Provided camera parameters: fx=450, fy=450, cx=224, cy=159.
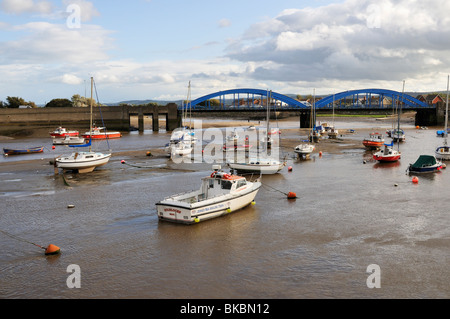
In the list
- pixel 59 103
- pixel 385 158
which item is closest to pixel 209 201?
pixel 385 158

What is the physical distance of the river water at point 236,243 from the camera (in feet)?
55.8

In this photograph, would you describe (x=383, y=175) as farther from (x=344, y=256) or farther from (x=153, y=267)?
(x=153, y=267)

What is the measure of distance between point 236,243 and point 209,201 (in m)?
3.69

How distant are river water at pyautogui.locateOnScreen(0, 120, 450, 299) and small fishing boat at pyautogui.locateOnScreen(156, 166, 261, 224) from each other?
0.54m

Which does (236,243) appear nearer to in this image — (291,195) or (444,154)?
(291,195)

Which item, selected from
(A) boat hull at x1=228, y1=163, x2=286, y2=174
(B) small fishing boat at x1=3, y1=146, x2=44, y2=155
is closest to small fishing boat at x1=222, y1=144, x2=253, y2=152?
(A) boat hull at x1=228, y1=163, x2=286, y2=174

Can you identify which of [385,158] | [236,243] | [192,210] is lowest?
[236,243]

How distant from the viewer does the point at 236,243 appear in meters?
21.8

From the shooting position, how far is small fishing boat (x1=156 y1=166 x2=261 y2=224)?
79.1 ft

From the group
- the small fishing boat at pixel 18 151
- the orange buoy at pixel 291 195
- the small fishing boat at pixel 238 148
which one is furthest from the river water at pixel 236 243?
the small fishing boat at pixel 238 148

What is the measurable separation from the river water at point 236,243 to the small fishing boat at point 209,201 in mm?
538

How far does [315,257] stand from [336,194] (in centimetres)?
1352

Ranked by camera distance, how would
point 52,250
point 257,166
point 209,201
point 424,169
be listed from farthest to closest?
point 424,169 < point 257,166 < point 209,201 < point 52,250

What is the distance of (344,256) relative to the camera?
19.9 meters
